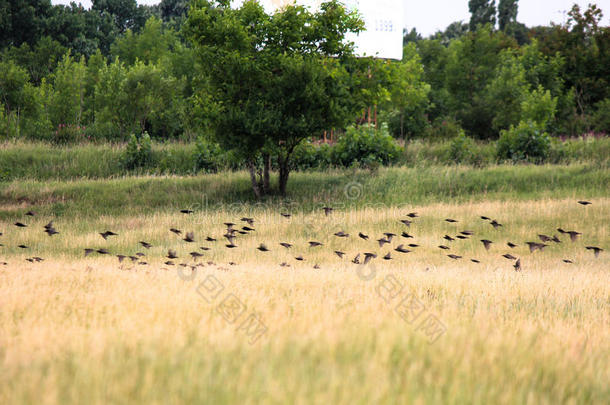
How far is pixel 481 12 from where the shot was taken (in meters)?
84.5

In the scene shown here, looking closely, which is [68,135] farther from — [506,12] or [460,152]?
[506,12]

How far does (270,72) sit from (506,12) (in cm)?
7673

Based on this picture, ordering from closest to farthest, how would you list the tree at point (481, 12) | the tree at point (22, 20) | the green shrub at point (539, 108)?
the green shrub at point (539, 108) → the tree at point (22, 20) → the tree at point (481, 12)

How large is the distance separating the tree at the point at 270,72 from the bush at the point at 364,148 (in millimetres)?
5806

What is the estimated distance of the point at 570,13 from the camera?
40.8 m

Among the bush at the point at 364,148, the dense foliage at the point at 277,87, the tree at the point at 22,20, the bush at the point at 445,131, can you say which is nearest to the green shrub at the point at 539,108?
the dense foliage at the point at 277,87

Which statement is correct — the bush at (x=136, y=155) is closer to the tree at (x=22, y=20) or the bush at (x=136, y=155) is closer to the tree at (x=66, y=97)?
the tree at (x=66, y=97)

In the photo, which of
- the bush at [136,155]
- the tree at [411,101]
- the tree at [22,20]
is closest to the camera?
the bush at [136,155]

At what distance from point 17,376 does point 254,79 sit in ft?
65.5

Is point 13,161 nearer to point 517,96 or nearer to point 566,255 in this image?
point 566,255

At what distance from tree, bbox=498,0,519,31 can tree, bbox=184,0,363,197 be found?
72842 mm

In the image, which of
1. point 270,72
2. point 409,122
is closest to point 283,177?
point 270,72

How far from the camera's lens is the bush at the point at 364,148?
91.4ft

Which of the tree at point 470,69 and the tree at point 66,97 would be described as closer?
the tree at point 66,97
